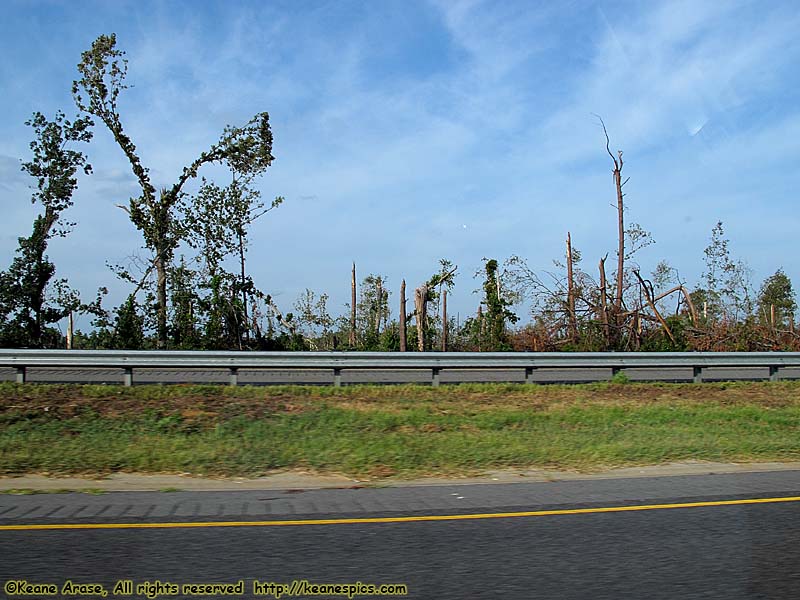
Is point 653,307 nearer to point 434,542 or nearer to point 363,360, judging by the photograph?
point 363,360

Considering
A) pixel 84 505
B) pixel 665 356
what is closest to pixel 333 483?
pixel 84 505

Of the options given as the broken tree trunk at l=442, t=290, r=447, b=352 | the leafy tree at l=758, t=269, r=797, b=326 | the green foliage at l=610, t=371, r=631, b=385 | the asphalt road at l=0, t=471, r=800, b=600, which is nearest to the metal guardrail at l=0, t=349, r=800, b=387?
the green foliage at l=610, t=371, r=631, b=385

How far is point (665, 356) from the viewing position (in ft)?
57.0

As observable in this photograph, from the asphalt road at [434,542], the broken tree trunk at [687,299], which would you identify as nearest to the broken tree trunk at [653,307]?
the broken tree trunk at [687,299]

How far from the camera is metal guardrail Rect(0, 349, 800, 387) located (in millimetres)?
14531

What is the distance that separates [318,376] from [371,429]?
651 cm

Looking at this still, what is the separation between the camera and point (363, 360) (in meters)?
15.7

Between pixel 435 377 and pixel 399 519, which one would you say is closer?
pixel 399 519

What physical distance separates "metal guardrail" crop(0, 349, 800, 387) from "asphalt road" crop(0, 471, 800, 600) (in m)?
6.71

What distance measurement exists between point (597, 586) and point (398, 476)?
15.1 ft

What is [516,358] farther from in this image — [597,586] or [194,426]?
[597,586]

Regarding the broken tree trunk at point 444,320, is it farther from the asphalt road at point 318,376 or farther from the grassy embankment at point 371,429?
the grassy embankment at point 371,429

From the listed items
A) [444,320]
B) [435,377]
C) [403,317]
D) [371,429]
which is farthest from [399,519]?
[444,320]

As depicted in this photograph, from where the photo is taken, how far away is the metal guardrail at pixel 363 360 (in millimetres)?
14531
